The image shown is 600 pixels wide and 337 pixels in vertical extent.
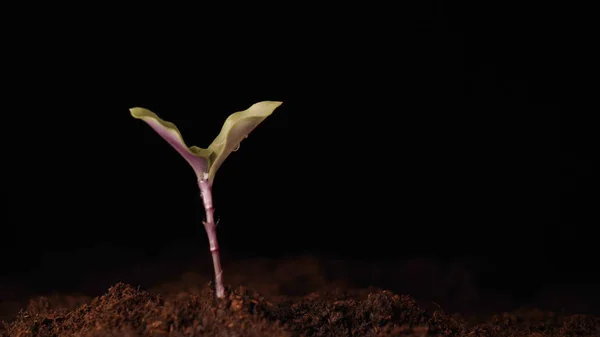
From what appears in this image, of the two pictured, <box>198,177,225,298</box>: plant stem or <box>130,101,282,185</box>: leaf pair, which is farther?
<box>198,177,225,298</box>: plant stem

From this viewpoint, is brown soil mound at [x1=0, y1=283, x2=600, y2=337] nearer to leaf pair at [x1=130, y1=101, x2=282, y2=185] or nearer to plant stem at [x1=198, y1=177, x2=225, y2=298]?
plant stem at [x1=198, y1=177, x2=225, y2=298]

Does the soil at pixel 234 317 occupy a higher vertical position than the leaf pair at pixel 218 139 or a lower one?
lower

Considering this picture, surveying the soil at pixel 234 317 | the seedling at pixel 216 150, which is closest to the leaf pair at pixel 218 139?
the seedling at pixel 216 150

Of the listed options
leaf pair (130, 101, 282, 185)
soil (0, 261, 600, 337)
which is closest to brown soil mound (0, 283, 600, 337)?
soil (0, 261, 600, 337)

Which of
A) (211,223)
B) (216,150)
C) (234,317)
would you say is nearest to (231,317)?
(234,317)

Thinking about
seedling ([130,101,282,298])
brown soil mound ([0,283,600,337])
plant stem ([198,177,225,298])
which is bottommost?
brown soil mound ([0,283,600,337])

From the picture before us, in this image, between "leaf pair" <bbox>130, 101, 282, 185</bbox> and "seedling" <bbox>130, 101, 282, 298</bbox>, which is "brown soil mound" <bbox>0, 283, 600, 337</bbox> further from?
"leaf pair" <bbox>130, 101, 282, 185</bbox>

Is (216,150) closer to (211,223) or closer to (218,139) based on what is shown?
(218,139)

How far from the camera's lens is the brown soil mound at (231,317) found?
165 cm

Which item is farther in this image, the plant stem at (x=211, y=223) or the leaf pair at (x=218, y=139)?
the plant stem at (x=211, y=223)

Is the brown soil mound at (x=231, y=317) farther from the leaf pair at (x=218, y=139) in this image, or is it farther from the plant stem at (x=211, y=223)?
the leaf pair at (x=218, y=139)

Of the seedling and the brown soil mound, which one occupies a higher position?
the seedling

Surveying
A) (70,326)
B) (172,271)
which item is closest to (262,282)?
(172,271)

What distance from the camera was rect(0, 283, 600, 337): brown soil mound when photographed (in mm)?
1651
